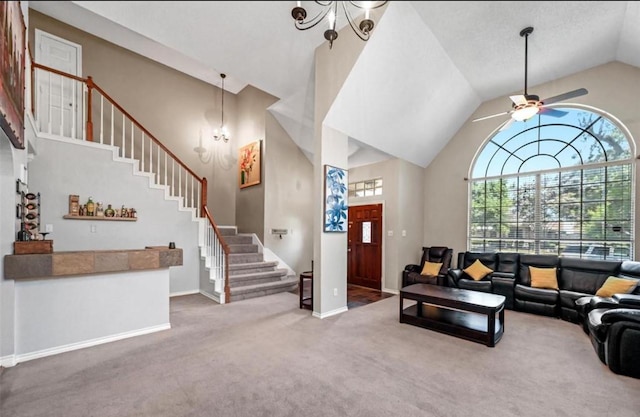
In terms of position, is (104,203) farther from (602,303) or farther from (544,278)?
(544,278)

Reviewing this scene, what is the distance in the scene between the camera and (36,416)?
6.45ft

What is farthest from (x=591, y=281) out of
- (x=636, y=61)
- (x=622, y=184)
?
(x=636, y=61)

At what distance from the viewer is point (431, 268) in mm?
5668

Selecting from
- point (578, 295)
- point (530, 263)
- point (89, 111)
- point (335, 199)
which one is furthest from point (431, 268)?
point (89, 111)

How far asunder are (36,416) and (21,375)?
846 mm

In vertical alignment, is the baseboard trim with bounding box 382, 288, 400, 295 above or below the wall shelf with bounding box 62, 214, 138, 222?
below

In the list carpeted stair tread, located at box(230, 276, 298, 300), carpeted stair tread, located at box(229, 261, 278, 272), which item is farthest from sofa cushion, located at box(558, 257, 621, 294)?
carpeted stair tread, located at box(229, 261, 278, 272)

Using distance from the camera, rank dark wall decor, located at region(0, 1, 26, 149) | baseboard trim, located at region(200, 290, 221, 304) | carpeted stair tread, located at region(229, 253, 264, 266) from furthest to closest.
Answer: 1. carpeted stair tread, located at region(229, 253, 264, 266)
2. baseboard trim, located at region(200, 290, 221, 304)
3. dark wall decor, located at region(0, 1, 26, 149)

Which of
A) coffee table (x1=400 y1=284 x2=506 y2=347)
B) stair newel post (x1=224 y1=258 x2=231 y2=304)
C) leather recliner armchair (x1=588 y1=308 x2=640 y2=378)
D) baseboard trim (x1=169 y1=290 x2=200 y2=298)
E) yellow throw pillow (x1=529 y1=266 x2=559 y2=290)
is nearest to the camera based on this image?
leather recliner armchair (x1=588 y1=308 x2=640 y2=378)

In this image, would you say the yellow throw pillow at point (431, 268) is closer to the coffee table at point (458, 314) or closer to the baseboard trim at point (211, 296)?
the coffee table at point (458, 314)

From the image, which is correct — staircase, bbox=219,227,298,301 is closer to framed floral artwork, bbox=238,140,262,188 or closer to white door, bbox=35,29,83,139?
framed floral artwork, bbox=238,140,262,188

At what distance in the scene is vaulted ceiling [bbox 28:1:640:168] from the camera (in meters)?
0.88

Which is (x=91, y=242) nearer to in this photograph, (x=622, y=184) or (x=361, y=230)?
(x=361, y=230)

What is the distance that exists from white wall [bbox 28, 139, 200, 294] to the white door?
413 millimetres
